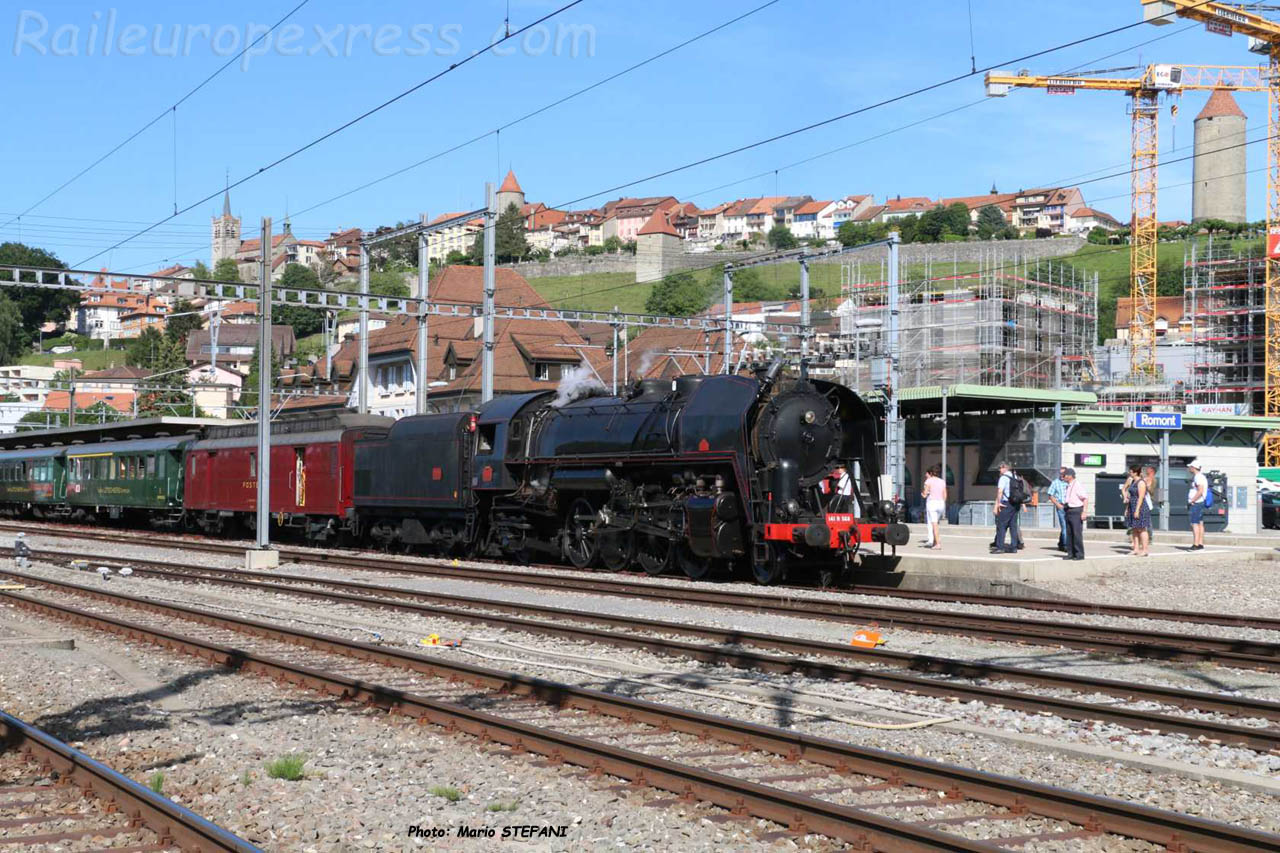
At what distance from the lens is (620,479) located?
2127 cm

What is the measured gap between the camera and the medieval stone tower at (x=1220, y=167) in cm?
14738

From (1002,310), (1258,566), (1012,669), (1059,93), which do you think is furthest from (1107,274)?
(1012,669)

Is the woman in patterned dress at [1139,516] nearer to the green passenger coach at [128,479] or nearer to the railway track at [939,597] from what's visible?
the railway track at [939,597]

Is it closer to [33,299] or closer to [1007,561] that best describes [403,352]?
[1007,561]

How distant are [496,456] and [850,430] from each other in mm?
6998

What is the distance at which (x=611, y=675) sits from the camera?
1135cm

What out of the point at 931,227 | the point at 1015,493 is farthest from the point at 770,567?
the point at 931,227

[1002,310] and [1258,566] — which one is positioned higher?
[1002,310]

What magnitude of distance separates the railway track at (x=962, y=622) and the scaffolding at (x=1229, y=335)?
7948 centimetres

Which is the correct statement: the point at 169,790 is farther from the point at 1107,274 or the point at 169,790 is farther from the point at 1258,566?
the point at 1107,274

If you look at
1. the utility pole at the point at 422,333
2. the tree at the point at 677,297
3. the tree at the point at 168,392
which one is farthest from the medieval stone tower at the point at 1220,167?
the utility pole at the point at 422,333

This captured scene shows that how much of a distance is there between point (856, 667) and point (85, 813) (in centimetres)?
671

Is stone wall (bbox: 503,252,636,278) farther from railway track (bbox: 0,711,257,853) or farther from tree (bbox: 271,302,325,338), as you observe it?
railway track (bbox: 0,711,257,853)

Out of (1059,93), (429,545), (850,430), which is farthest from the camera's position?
(1059,93)
